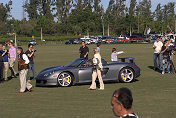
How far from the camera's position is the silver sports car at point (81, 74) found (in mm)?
13406

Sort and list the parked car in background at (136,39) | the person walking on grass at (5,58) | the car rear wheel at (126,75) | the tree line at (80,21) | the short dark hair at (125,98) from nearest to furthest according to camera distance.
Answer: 1. the short dark hair at (125,98)
2. the car rear wheel at (126,75)
3. the person walking on grass at (5,58)
4. the parked car in background at (136,39)
5. the tree line at (80,21)

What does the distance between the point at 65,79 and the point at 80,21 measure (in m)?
121

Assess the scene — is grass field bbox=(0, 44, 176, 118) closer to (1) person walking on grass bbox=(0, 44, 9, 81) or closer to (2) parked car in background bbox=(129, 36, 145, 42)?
(1) person walking on grass bbox=(0, 44, 9, 81)

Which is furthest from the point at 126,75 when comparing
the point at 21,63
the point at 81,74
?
the point at 21,63

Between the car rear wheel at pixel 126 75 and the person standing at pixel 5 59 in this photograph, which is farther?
the person standing at pixel 5 59

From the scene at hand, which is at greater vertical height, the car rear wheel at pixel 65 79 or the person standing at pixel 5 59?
the person standing at pixel 5 59

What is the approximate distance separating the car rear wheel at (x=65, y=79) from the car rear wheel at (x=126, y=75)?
81.0 inches

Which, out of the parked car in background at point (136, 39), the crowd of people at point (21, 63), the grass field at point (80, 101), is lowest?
the grass field at point (80, 101)

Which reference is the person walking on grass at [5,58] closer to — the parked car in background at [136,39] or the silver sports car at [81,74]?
the silver sports car at [81,74]

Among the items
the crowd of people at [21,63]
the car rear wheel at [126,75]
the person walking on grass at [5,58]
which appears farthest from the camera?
the person walking on grass at [5,58]

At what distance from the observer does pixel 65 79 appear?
1350 centimetres

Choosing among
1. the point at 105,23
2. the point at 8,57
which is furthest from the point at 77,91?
the point at 105,23

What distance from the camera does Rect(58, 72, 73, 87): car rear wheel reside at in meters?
13.5

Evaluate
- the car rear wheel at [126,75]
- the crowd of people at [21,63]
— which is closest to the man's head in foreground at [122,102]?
the crowd of people at [21,63]
